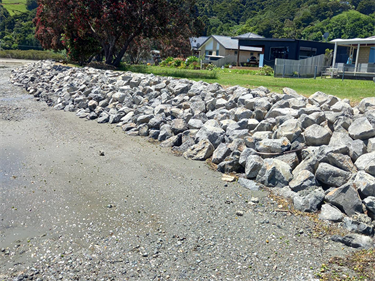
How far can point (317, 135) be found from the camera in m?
6.89

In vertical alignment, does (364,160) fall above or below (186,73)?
below

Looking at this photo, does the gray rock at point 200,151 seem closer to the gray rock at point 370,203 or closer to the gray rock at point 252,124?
the gray rock at point 252,124

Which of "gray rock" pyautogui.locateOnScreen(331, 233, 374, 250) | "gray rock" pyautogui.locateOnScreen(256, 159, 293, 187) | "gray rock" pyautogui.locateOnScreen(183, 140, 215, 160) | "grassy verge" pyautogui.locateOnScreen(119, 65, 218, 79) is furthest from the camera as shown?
"grassy verge" pyautogui.locateOnScreen(119, 65, 218, 79)

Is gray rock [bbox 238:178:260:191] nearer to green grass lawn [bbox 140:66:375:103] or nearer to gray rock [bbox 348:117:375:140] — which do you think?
gray rock [bbox 348:117:375:140]

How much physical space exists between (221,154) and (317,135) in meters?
1.94

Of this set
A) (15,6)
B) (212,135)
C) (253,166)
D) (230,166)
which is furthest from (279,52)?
(15,6)

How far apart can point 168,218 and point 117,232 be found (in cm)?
80

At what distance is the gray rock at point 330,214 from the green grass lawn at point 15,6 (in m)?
106

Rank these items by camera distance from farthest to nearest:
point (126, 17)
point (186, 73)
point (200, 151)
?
point (186, 73)
point (126, 17)
point (200, 151)

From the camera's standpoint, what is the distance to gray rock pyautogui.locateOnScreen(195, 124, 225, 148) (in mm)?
8102

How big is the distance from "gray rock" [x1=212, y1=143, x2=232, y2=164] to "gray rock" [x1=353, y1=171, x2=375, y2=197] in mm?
2651

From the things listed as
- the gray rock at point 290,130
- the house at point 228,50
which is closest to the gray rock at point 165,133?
the gray rock at point 290,130

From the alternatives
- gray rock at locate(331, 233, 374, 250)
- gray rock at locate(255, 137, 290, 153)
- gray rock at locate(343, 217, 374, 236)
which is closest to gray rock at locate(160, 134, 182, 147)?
gray rock at locate(255, 137, 290, 153)

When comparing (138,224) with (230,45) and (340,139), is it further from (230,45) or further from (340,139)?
(230,45)
